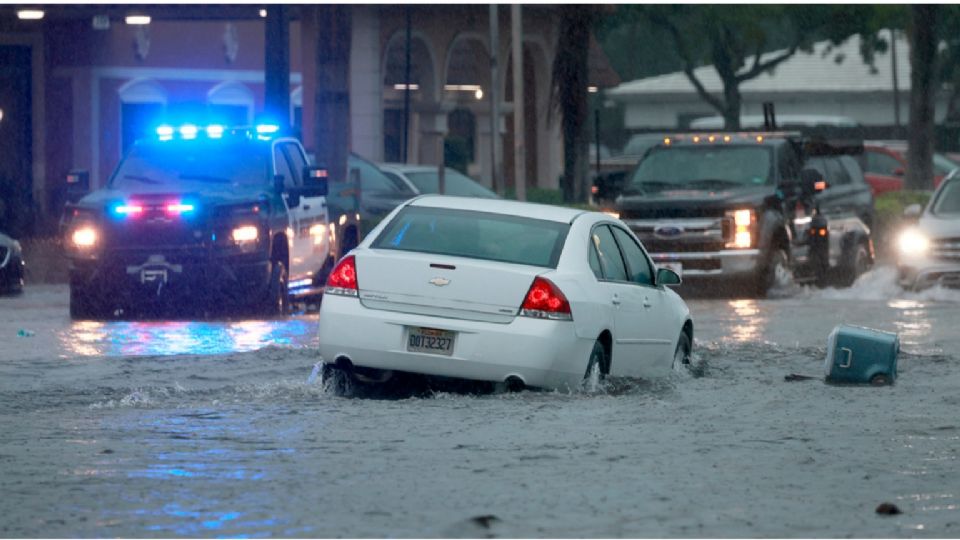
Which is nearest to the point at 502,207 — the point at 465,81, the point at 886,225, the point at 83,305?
the point at 83,305

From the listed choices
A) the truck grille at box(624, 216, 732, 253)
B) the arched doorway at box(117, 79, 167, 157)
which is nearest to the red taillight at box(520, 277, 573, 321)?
the truck grille at box(624, 216, 732, 253)

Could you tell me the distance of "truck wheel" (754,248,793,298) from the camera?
24125 millimetres

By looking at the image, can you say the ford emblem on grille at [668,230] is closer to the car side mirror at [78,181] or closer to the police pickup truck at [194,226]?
the police pickup truck at [194,226]

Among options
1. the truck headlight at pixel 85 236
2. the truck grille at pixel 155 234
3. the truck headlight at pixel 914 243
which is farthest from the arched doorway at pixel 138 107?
the truck grille at pixel 155 234

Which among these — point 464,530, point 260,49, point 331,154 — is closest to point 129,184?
point 331,154

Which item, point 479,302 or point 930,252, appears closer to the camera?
point 479,302

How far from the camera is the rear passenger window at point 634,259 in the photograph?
13880 mm

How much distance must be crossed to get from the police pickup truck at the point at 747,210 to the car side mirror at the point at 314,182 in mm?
4713

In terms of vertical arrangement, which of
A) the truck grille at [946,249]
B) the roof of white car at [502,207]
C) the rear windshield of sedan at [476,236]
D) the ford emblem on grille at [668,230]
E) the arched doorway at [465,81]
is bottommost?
the truck grille at [946,249]

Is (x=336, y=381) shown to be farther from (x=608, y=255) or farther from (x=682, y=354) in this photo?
(x=682, y=354)

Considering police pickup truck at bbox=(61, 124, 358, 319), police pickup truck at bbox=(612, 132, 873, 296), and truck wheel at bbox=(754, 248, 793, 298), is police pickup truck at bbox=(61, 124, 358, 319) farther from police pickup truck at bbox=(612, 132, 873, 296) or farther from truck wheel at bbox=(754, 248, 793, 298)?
truck wheel at bbox=(754, 248, 793, 298)

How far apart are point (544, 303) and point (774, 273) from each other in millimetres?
12689

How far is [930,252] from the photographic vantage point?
2420 cm

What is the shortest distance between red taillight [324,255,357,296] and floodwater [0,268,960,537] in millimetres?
706
